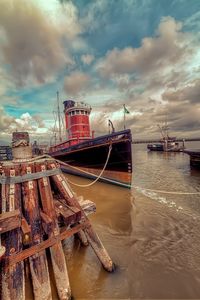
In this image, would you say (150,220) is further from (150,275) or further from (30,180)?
(30,180)

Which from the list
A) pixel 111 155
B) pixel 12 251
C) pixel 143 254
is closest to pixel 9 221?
pixel 12 251

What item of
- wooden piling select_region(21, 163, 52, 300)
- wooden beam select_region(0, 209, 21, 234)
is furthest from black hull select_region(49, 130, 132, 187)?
wooden beam select_region(0, 209, 21, 234)

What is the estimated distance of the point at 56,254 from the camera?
8.45 ft

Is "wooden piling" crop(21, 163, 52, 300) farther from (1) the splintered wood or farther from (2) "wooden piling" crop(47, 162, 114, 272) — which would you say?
(2) "wooden piling" crop(47, 162, 114, 272)

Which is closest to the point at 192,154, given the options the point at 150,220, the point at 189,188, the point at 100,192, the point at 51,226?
the point at 189,188

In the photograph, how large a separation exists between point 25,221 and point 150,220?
177 inches

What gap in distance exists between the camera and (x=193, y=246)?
4.12 m

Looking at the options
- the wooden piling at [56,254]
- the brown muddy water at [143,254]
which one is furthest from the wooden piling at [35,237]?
the brown muddy water at [143,254]

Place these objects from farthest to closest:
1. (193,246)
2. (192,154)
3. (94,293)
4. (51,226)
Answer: (192,154) < (193,246) < (94,293) < (51,226)

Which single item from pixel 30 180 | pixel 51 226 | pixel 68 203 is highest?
pixel 30 180

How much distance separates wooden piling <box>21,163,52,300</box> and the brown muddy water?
812mm

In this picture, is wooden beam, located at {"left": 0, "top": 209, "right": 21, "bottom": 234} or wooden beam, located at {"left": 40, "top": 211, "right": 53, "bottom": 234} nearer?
wooden beam, located at {"left": 0, "top": 209, "right": 21, "bottom": 234}

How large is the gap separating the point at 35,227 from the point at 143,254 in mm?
2791

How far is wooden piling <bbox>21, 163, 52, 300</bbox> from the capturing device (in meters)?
2.33
